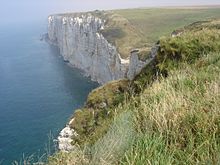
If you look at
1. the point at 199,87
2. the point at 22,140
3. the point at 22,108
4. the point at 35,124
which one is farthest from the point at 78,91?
the point at 199,87

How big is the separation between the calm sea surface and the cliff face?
2987 mm

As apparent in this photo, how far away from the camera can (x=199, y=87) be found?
792 centimetres

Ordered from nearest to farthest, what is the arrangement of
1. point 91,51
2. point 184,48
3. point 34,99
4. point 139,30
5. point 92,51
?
point 184,48 < point 34,99 < point 92,51 < point 91,51 < point 139,30

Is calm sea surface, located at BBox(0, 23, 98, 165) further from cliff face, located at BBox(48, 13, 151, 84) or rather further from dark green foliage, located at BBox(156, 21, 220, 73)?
dark green foliage, located at BBox(156, 21, 220, 73)

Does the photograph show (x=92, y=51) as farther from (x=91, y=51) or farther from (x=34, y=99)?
(x=34, y=99)

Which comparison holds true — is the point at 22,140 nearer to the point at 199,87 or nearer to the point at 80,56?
the point at 199,87

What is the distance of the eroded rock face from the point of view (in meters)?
82.4

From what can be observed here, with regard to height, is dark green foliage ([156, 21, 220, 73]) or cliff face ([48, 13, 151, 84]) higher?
dark green foliage ([156, 21, 220, 73])

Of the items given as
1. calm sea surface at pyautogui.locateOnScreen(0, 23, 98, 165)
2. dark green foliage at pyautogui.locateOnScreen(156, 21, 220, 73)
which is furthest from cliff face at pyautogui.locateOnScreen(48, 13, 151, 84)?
dark green foliage at pyautogui.locateOnScreen(156, 21, 220, 73)

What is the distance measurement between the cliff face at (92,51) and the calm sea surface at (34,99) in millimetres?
2987

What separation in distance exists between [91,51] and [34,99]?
27472mm

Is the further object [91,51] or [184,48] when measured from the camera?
[91,51]

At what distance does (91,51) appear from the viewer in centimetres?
10506

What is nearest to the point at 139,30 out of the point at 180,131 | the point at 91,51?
the point at 91,51
